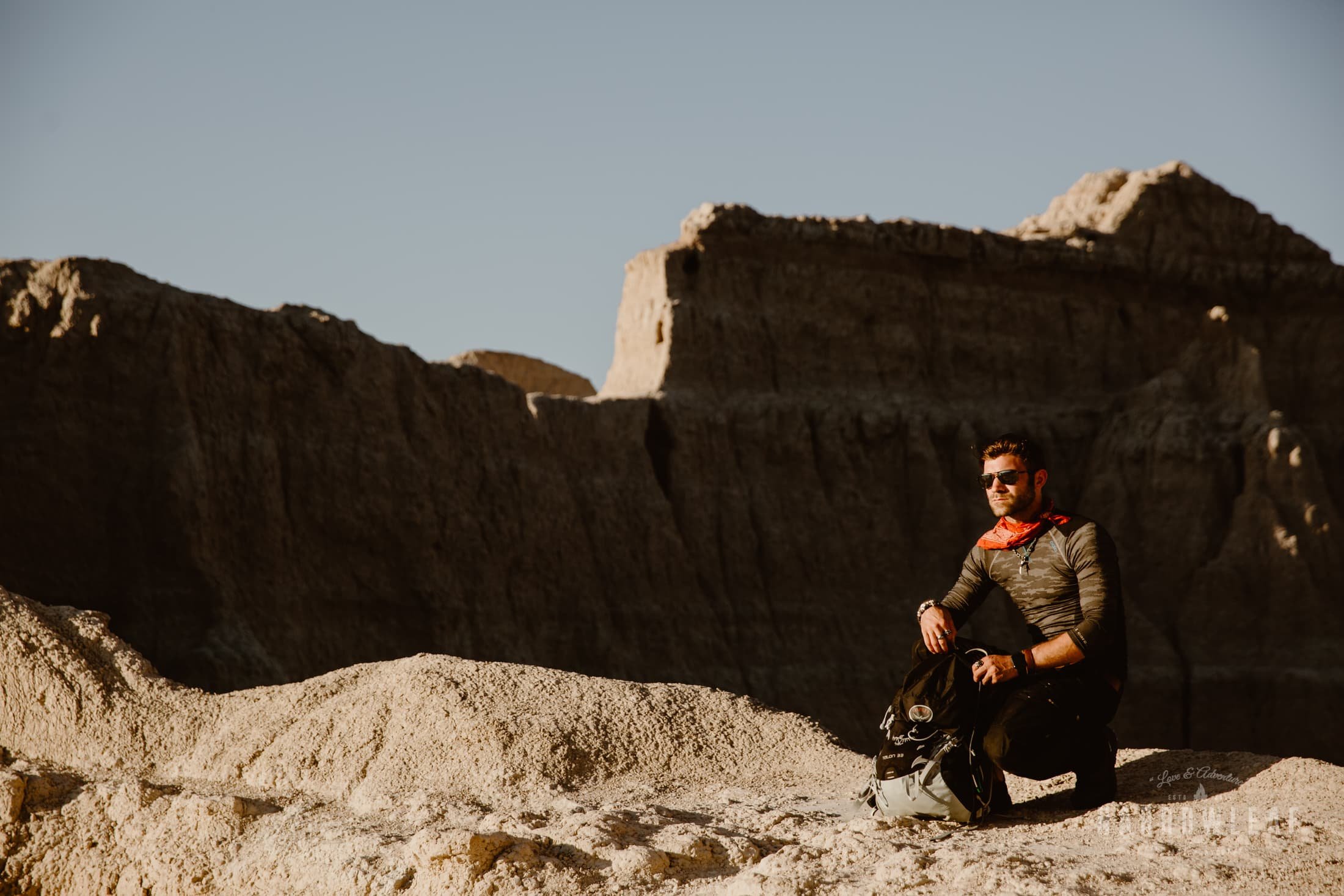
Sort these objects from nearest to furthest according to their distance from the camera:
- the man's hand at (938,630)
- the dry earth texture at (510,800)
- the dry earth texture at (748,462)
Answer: the dry earth texture at (510,800) → the man's hand at (938,630) → the dry earth texture at (748,462)

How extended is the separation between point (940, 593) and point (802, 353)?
12.8 ft

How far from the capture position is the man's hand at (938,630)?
17.3ft

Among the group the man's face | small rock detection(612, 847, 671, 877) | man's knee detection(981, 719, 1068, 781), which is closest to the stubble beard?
the man's face

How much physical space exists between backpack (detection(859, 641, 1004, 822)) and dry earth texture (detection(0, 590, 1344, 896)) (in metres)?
0.09

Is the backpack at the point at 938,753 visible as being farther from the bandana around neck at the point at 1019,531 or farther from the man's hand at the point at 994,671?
the bandana around neck at the point at 1019,531

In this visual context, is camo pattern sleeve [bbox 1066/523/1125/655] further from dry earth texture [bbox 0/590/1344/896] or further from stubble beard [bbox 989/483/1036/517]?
dry earth texture [bbox 0/590/1344/896]

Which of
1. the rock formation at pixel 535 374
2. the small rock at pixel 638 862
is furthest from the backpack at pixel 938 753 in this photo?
the rock formation at pixel 535 374

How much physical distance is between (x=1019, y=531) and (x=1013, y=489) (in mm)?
170

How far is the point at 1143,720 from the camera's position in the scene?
→ 63.1 ft

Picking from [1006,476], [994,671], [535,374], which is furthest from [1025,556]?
[535,374]

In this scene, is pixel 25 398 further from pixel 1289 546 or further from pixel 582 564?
pixel 1289 546

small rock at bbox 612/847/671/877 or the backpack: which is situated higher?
the backpack

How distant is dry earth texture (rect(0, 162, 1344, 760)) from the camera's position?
13.2 metres

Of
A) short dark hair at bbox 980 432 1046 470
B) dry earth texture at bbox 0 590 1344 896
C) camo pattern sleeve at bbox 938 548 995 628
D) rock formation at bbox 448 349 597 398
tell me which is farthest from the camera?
rock formation at bbox 448 349 597 398
